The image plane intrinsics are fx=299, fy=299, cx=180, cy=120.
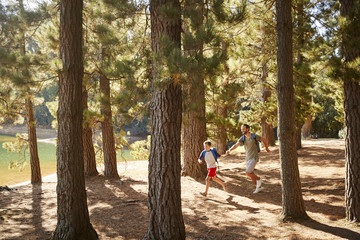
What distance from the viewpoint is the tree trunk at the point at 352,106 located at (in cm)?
428

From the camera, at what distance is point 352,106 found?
4.38 metres

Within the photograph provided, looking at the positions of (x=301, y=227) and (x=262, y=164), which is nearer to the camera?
(x=301, y=227)

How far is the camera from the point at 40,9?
27.7 ft

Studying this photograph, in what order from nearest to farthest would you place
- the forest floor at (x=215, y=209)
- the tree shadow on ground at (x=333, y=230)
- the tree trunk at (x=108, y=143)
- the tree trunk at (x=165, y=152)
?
the tree trunk at (x=165, y=152) < the tree shadow on ground at (x=333, y=230) < the forest floor at (x=215, y=209) < the tree trunk at (x=108, y=143)

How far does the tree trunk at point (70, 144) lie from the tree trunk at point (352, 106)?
392 cm

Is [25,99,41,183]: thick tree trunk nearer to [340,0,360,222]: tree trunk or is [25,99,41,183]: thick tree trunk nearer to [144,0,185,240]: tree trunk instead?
[144,0,185,240]: tree trunk

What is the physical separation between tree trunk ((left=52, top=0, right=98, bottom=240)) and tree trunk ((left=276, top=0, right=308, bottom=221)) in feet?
10.4

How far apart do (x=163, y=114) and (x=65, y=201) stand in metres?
1.97

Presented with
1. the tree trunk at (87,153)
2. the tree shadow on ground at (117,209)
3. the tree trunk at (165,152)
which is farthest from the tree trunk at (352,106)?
the tree trunk at (87,153)

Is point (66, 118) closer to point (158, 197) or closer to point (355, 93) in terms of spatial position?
point (158, 197)

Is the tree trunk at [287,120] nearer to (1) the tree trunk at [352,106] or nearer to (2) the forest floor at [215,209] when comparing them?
(2) the forest floor at [215,209]

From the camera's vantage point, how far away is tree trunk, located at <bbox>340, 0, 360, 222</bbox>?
4.28 metres

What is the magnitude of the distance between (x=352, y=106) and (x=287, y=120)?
94 cm

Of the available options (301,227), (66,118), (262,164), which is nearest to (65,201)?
(66,118)
